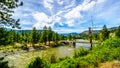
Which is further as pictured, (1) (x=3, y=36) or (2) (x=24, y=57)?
(2) (x=24, y=57)

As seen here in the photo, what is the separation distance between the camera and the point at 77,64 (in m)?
16.7

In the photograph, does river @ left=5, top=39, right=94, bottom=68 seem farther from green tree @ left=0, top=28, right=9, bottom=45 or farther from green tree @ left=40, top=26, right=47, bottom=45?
green tree @ left=0, top=28, right=9, bottom=45

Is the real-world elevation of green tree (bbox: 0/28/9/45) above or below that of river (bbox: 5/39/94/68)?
above

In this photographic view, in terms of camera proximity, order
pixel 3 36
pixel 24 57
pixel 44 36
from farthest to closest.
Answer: pixel 44 36
pixel 24 57
pixel 3 36

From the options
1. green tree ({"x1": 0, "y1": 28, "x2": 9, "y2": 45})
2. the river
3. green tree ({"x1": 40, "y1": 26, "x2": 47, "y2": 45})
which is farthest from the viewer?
green tree ({"x1": 40, "y1": 26, "x2": 47, "y2": 45})

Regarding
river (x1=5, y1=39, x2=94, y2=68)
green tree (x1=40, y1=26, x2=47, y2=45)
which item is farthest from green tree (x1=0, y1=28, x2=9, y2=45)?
green tree (x1=40, y1=26, x2=47, y2=45)

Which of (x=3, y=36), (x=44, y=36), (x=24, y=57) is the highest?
(x=3, y=36)

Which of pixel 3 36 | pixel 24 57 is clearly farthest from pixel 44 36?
pixel 3 36

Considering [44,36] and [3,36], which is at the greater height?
[3,36]

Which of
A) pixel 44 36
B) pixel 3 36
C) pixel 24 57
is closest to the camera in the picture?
pixel 3 36

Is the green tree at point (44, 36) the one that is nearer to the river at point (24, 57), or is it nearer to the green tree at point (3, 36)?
the river at point (24, 57)

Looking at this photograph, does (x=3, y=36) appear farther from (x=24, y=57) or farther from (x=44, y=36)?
(x=44, y=36)

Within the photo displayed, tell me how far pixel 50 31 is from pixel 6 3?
96.1 m

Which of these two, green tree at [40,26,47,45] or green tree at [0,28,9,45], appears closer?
green tree at [0,28,9,45]
